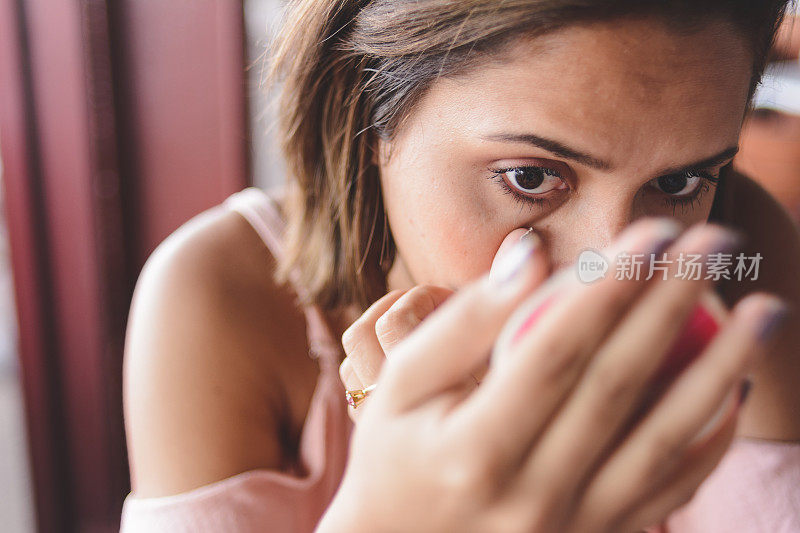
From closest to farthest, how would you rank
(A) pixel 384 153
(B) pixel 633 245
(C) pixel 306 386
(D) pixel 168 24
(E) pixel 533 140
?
(B) pixel 633 245
(E) pixel 533 140
(A) pixel 384 153
(C) pixel 306 386
(D) pixel 168 24

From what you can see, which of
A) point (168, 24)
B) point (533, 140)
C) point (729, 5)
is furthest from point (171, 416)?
point (168, 24)

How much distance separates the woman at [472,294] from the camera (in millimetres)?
253

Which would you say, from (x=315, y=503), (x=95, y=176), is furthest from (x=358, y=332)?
(x=95, y=176)

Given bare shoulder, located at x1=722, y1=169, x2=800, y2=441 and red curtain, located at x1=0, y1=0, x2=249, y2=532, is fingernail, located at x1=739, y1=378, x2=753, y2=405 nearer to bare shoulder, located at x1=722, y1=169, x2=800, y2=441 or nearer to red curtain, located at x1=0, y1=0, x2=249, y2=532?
bare shoulder, located at x1=722, y1=169, x2=800, y2=441

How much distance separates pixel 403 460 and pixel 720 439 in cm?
16

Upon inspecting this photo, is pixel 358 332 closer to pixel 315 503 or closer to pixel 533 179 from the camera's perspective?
pixel 533 179

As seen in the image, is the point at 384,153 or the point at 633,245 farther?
the point at 384,153

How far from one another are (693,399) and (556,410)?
0.19 feet

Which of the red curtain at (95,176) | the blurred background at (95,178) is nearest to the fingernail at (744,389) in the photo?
the blurred background at (95,178)

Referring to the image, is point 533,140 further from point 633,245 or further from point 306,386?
point 306,386

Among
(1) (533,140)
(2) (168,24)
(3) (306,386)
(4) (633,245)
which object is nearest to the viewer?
(4) (633,245)

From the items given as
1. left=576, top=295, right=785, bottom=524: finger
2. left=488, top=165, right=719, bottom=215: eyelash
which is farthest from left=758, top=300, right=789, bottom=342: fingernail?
left=488, top=165, right=719, bottom=215: eyelash

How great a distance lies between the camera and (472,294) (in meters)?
0.26

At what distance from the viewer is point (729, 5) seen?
436 millimetres
